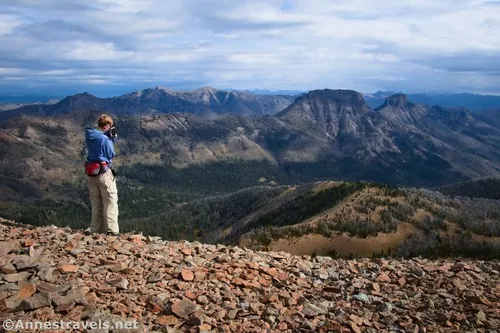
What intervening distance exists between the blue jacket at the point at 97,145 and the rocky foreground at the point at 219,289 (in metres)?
3.56

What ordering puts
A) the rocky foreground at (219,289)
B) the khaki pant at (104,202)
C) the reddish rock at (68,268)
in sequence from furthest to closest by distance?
the khaki pant at (104,202) < the reddish rock at (68,268) < the rocky foreground at (219,289)

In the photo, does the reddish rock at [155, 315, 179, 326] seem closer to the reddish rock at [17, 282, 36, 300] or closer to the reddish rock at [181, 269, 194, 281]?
the reddish rock at [181, 269, 194, 281]

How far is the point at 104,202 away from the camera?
19.5 metres

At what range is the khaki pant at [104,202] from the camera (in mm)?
19172

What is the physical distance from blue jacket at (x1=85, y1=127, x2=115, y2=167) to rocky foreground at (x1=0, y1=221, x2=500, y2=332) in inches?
140

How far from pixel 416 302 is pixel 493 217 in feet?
625

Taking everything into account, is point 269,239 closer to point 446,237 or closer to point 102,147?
point 446,237

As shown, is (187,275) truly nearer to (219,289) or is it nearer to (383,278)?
(219,289)

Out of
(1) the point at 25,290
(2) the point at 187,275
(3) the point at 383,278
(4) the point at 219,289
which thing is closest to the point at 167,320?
(4) the point at 219,289

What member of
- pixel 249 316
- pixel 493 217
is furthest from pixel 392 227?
pixel 249 316

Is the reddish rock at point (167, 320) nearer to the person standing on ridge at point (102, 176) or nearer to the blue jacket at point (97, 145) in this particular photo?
the person standing on ridge at point (102, 176)

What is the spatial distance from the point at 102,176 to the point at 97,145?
4.71 feet

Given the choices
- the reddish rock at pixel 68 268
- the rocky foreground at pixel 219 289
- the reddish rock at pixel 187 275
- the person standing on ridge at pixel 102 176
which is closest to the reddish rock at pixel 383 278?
the rocky foreground at pixel 219 289

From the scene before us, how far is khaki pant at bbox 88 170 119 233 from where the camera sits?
62.9ft
